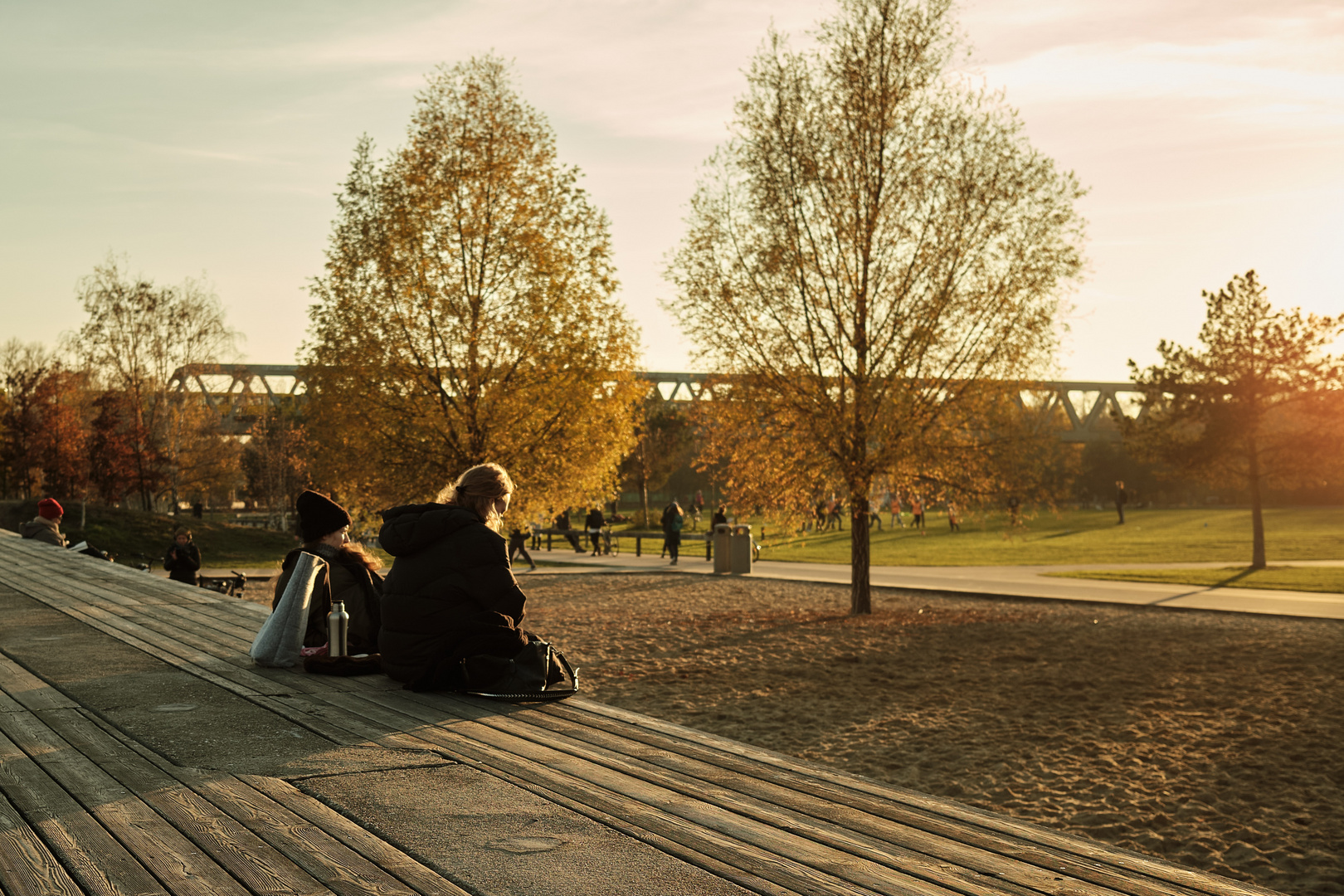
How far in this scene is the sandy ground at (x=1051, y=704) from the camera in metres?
7.37

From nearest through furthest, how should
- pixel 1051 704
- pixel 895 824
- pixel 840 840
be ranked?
pixel 840 840 → pixel 895 824 → pixel 1051 704

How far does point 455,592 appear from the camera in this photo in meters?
6.47

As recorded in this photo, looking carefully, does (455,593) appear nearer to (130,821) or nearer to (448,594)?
(448,594)

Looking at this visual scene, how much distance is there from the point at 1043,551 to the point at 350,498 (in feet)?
80.1

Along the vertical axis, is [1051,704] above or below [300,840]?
below

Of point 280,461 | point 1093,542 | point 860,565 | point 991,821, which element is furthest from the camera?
point 280,461

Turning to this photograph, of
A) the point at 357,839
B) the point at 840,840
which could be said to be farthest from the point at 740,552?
the point at 357,839

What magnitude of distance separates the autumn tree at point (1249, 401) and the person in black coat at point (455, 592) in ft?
86.5

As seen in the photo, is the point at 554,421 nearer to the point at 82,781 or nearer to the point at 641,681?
the point at 641,681

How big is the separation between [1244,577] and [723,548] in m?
11.6

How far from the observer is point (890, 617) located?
58.6 ft

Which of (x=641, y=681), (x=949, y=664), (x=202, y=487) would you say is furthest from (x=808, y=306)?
(x=202, y=487)

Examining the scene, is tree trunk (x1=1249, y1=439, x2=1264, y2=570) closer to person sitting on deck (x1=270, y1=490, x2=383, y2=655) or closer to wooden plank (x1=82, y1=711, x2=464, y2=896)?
person sitting on deck (x1=270, y1=490, x2=383, y2=655)

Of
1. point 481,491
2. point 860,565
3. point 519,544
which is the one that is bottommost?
point 519,544
